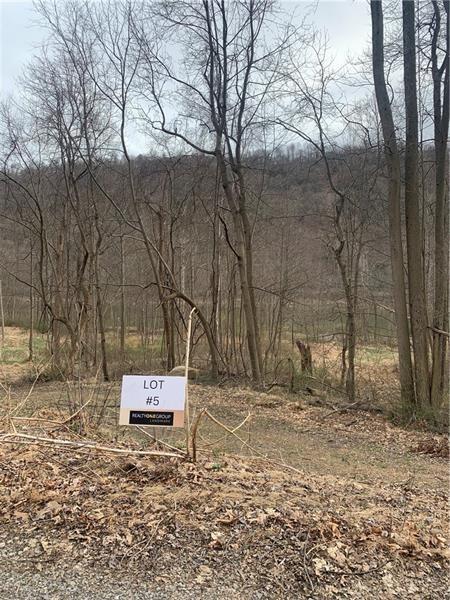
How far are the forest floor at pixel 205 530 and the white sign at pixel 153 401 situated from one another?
44 cm

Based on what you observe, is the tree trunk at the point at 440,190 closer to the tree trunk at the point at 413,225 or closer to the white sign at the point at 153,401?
the tree trunk at the point at 413,225

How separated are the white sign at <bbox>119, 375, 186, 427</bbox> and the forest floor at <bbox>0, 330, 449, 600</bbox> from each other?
17.3 inches

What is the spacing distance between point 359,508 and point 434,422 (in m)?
5.89

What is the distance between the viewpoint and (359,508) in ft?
12.6

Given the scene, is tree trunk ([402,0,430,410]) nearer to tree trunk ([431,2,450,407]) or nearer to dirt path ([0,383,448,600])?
tree trunk ([431,2,450,407])

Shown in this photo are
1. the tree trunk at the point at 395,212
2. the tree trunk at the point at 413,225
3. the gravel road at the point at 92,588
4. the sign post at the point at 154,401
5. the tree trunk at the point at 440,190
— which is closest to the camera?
the gravel road at the point at 92,588

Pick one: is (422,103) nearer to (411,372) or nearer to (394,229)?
(394,229)

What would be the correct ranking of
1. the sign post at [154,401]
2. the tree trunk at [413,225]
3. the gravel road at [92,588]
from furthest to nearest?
the tree trunk at [413,225]
the sign post at [154,401]
the gravel road at [92,588]

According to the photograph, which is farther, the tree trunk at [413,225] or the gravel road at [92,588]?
the tree trunk at [413,225]

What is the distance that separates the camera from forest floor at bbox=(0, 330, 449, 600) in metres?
2.82

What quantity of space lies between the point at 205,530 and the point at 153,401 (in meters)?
1.21

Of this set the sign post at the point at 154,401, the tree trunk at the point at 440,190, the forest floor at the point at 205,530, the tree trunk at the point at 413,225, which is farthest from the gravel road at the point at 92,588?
the tree trunk at the point at 440,190

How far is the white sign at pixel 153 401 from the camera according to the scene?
4.18m

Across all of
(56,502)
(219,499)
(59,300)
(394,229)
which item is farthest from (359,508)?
(59,300)
